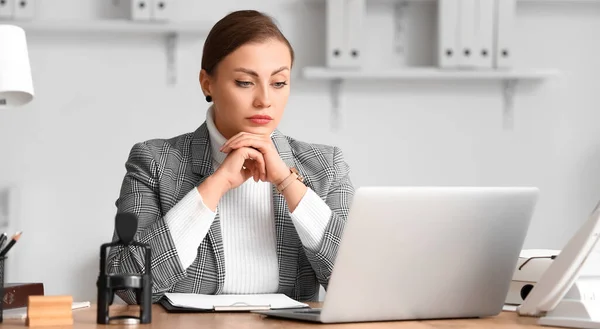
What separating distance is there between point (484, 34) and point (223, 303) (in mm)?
2344

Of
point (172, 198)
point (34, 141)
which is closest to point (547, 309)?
point (172, 198)

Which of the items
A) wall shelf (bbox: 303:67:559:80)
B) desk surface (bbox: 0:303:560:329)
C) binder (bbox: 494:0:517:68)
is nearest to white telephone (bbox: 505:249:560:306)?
desk surface (bbox: 0:303:560:329)

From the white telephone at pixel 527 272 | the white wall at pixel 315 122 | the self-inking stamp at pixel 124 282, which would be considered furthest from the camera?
the white wall at pixel 315 122

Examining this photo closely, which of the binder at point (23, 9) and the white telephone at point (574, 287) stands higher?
the binder at point (23, 9)

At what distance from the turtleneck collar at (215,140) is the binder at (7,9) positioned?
1697mm

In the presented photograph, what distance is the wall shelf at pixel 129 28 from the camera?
3357mm

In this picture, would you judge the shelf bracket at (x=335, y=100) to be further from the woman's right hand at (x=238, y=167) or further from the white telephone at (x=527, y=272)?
the white telephone at (x=527, y=272)

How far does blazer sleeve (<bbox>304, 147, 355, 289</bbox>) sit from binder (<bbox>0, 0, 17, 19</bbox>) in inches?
72.5

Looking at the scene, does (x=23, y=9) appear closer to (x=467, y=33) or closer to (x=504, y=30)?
(x=467, y=33)

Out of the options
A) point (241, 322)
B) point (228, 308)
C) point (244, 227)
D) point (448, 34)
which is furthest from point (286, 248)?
point (448, 34)

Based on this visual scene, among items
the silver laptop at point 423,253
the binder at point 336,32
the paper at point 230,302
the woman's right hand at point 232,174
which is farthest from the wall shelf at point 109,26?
the silver laptop at point 423,253

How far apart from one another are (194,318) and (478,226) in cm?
47

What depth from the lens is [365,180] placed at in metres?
3.63

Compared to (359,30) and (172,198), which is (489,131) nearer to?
(359,30)
